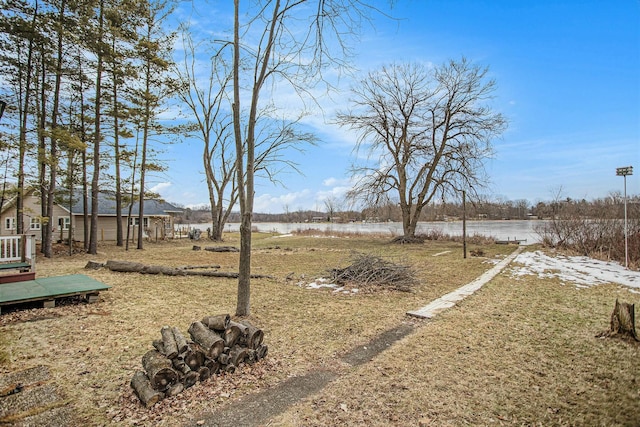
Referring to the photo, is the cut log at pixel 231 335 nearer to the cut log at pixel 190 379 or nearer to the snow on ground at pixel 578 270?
the cut log at pixel 190 379

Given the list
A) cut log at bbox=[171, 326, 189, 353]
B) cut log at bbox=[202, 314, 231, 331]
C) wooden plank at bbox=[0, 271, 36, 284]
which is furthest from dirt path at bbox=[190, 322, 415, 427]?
wooden plank at bbox=[0, 271, 36, 284]

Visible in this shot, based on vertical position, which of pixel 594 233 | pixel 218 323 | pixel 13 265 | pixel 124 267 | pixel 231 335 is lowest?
pixel 124 267

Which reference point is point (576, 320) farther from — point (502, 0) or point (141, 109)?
point (141, 109)

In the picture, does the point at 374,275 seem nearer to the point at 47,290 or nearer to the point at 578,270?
the point at 47,290

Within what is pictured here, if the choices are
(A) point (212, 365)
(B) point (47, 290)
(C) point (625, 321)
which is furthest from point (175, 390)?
(C) point (625, 321)

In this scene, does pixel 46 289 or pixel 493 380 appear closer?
pixel 493 380

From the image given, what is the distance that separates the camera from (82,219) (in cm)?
1961

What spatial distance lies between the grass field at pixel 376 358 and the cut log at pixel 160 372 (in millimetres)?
159

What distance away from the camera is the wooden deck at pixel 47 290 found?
4827 mm

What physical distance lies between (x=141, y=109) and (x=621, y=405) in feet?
57.9

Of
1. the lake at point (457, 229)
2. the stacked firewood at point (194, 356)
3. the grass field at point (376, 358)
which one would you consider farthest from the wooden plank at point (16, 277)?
the lake at point (457, 229)

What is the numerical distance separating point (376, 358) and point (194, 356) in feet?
6.61

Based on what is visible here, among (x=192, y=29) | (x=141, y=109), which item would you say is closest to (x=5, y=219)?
(x=141, y=109)

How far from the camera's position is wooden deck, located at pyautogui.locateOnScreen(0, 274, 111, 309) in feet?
15.8
